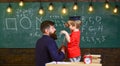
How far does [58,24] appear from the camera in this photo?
966cm

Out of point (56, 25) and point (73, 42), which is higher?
point (56, 25)

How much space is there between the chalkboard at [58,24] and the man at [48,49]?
189 inches

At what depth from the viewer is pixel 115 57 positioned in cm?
949

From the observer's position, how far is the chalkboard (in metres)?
9.55

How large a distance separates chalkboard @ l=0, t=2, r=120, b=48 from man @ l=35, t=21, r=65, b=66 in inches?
189

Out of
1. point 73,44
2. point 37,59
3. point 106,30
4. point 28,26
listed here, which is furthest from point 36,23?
point 37,59

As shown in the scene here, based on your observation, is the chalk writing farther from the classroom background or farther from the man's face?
the man's face

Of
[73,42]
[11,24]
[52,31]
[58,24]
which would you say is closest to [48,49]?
[52,31]

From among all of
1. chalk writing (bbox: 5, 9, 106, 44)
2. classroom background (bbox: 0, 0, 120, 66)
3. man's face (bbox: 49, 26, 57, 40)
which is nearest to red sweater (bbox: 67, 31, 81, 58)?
man's face (bbox: 49, 26, 57, 40)

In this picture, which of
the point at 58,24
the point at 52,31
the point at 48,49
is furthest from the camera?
the point at 58,24

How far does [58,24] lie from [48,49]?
16.4 feet

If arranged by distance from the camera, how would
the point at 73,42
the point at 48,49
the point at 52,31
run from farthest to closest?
1. the point at 73,42
2. the point at 52,31
3. the point at 48,49

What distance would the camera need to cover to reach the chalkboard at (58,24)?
9547 mm

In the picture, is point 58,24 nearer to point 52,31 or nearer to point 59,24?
point 59,24
